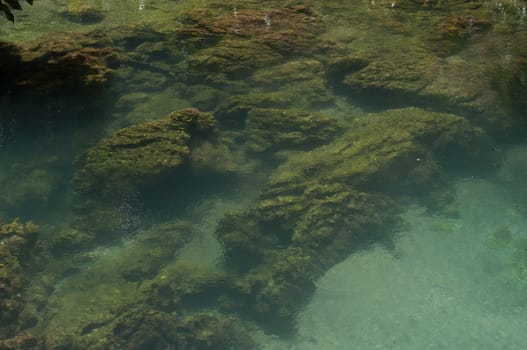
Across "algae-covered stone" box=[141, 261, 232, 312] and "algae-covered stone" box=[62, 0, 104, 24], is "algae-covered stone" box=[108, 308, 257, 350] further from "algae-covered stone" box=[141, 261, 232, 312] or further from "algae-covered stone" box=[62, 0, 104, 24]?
"algae-covered stone" box=[62, 0, 104, 24]

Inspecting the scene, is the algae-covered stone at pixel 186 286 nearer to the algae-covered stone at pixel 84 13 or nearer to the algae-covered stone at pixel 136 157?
the algae-covered stone at pixel 136 157

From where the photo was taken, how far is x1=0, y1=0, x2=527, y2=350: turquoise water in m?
7.76

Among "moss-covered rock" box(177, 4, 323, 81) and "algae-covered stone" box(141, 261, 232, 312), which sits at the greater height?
"moss-covered rock" box(177, 4, 323, 81)

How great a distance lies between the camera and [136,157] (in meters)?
9.15

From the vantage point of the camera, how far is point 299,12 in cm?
1473

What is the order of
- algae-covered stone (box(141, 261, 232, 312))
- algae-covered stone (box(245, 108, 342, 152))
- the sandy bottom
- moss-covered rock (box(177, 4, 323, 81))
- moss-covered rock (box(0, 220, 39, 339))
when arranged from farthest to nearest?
1. moss-covered rock (box(177, 4, 323, 81))
2. algae-covered stone (box(245, 108, 342, 152))
3. algae-covered stone (box(141, 261, 232, 312))
4. the sandy bottom
5. moss-covered rock (box(0, 220, 39, 339))

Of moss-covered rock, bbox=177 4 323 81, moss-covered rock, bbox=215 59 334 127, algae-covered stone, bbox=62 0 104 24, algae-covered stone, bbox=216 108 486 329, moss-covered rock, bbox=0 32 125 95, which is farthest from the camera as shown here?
algae-covered stone, bbox=62 0 104 24

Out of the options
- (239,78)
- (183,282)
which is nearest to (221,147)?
(239,78)

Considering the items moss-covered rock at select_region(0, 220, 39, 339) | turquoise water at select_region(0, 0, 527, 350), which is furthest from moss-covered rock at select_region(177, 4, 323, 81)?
moss-covered rock at select_region(0, 220, 39, 339)

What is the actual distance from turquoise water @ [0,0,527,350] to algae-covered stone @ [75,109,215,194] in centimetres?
4

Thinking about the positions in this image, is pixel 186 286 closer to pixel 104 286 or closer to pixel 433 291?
pixel 104 286

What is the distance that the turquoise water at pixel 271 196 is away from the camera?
25.5 ft

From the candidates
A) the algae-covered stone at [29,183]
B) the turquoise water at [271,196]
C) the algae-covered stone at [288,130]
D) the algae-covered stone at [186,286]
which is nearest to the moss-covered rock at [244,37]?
the turquoise water at [271,196]

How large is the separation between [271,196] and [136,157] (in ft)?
9.64
